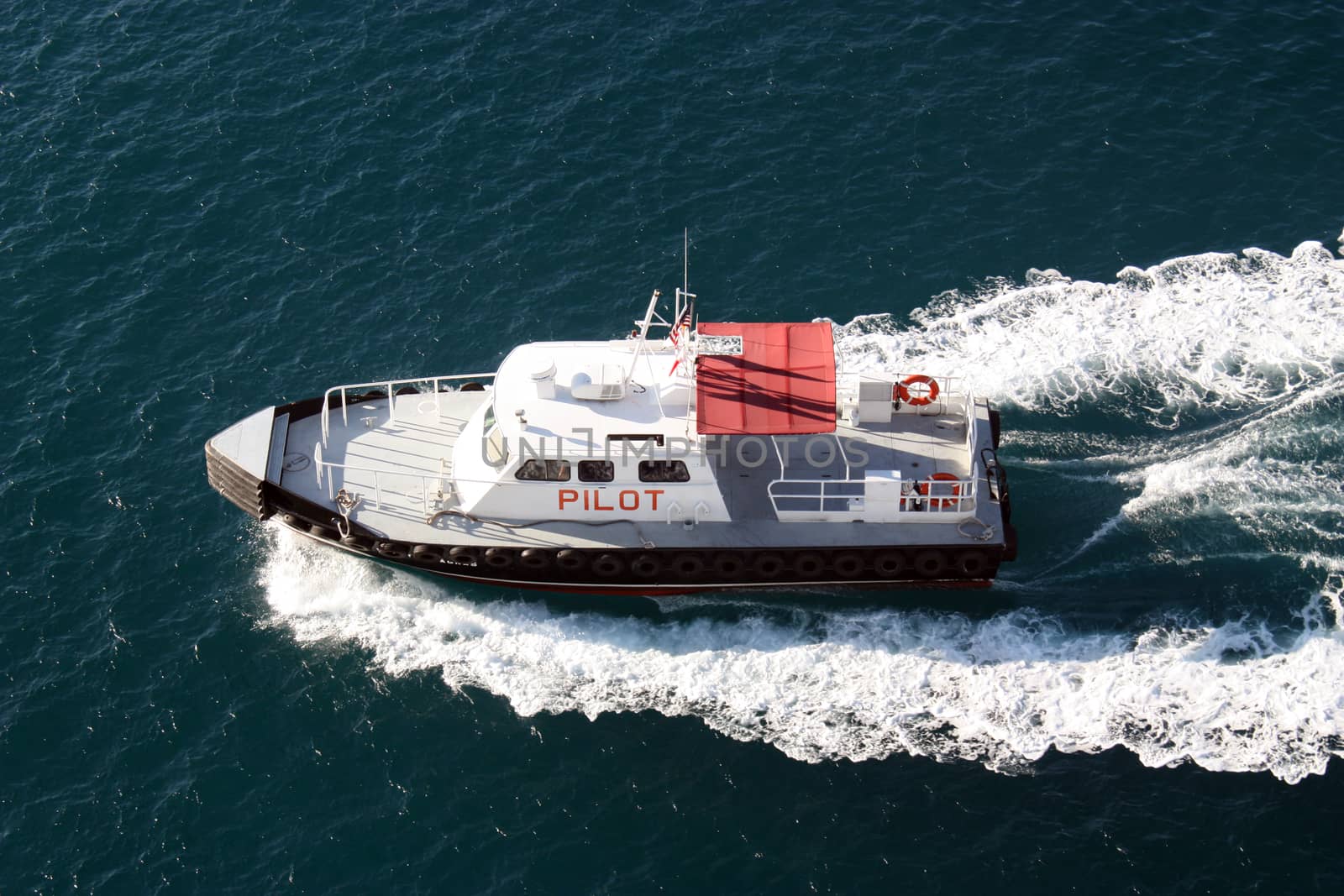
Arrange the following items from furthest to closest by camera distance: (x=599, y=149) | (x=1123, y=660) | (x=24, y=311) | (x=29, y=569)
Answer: (x=599, y=149) → (x=24, y=311) → (x=29, y=569) → (x=1123, y=660)

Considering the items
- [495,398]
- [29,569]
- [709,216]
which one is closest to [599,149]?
[709,216]

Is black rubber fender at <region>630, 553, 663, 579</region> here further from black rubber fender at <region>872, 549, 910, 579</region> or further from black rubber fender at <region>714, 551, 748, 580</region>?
black rubber fender at <region>872, 549, 910, 579</region>

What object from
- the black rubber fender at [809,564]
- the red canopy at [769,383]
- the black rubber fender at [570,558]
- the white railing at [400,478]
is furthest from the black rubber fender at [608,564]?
the black rubber fender at [809,564]

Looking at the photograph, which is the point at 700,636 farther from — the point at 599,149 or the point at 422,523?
the point at 599,149

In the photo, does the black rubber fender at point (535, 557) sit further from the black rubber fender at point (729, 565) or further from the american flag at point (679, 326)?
the american flag at point (679, 326)

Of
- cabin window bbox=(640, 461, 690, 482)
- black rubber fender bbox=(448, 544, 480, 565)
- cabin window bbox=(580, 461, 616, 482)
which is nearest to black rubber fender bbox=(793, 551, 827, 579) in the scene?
cabin window bbox=(640, 461, 690, 482)

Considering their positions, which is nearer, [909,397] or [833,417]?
[833,417]
